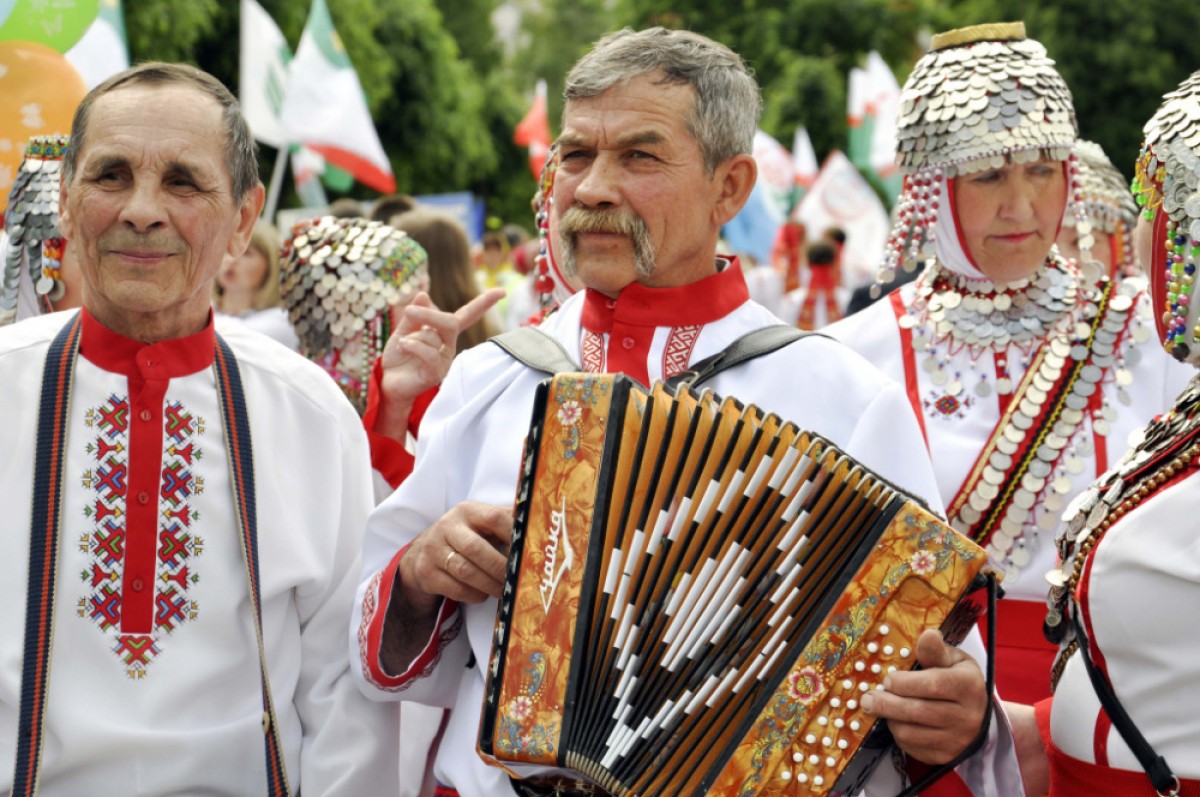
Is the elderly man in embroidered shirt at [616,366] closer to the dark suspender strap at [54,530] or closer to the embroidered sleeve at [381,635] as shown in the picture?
the embroidered sleeve at [381,635]

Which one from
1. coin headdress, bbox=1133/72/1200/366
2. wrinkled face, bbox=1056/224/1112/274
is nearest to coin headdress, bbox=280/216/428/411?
wrinkled face, bbox=1056/224/1112/274

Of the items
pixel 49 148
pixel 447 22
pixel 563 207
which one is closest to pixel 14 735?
pixel 563 207

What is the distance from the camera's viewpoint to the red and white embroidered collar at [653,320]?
8.40 feet

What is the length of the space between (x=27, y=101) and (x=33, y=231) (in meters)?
0.49

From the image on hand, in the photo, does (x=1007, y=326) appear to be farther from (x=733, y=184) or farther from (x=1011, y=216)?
(x=733, y=184)

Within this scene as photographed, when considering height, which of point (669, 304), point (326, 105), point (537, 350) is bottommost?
point (326, 105)

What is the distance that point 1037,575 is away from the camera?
3350mm

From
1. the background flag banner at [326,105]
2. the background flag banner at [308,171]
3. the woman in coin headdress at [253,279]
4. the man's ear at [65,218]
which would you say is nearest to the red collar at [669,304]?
the man's ear at [65,218]

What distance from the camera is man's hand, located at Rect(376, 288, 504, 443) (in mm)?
3457

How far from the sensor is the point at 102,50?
183 inches

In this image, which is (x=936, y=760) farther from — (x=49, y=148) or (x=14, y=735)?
(x=49, y=148)

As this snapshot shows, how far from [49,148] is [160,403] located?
1.19m

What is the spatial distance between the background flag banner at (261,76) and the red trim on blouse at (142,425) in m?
7.22

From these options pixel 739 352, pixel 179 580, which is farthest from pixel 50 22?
pixel 739 352
